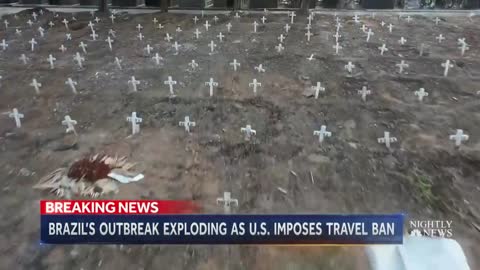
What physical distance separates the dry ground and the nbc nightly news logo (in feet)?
0.17

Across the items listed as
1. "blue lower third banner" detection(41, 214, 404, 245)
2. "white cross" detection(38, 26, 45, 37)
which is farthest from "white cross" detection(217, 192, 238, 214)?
"white cross" detection(38, 26, 45, 37)

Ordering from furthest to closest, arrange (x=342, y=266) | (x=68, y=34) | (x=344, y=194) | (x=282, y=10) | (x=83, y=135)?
(x=282, y=10) < (x=68, y=34) < (x=83, y=135) < (x=344, y=194) < (x=342, y=266)

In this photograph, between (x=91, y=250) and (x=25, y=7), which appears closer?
(x=91, y=250)

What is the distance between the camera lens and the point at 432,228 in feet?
7.29

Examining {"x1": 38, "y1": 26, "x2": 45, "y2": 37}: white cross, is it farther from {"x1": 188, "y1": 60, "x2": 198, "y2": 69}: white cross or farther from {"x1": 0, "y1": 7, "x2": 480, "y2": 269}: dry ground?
{"x1": 188, "y1": 60, "x2": 198, "y2": 69}: white cross

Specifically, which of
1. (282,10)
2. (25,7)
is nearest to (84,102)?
(282,10)

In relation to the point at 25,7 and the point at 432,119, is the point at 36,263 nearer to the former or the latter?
the point at 432,119

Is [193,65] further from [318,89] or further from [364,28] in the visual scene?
[364,28]

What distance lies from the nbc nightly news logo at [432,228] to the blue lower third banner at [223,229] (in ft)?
0.32

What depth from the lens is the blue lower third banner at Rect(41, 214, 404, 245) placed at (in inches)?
82.7

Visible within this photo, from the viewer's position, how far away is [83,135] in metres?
3.33

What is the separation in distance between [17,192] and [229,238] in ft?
4.98

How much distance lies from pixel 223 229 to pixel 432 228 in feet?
3.96

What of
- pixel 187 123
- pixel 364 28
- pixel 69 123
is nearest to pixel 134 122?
pixel 187 123
